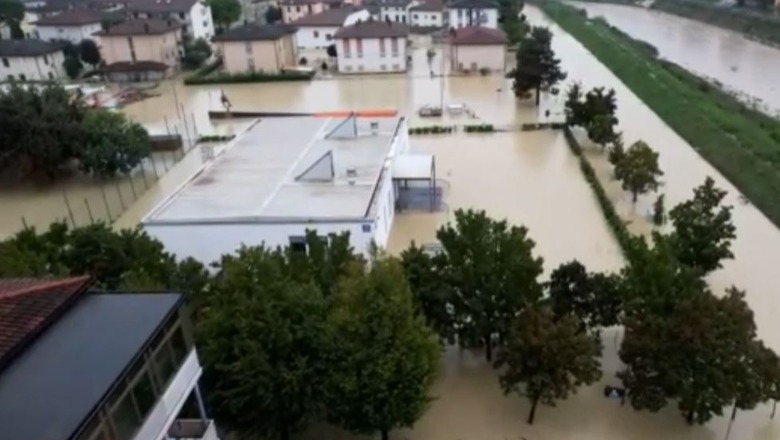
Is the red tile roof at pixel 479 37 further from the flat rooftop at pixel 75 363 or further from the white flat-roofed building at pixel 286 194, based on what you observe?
the flat rooftop at pixel 75 363

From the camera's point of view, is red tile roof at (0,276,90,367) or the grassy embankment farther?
the grassy embankment

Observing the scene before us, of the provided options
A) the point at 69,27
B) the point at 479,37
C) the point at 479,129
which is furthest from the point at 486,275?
the point at 69,27

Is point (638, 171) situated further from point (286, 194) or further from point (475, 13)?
point (475, 13)

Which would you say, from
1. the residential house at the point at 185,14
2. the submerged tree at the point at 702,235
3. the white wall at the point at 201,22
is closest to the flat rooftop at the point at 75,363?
the submerged tree at the point at 702,235

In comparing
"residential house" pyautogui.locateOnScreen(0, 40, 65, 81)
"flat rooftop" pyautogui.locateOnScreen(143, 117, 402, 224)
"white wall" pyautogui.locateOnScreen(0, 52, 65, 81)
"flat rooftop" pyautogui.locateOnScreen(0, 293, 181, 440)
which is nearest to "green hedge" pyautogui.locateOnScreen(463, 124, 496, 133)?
"flat rooftop" pyautogui.locateOnScreen(143, 117, 402, 224)

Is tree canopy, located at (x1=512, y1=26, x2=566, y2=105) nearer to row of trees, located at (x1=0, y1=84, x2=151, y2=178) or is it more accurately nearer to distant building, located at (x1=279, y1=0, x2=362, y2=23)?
row of trees, located at (x1=0, y1=84, x2=151, y2=178)

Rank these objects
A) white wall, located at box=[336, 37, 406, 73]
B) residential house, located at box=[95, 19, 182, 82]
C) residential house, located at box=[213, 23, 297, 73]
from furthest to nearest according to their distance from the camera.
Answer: residential house, located at box=[95, 19, 182, 82], residential house, located at box=[213, 23, 297, 73], white wall, located at box=[336, 37, 406, 73]

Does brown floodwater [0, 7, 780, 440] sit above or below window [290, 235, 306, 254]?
below

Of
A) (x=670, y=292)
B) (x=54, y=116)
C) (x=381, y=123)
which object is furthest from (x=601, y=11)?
(x=670, y=292)
